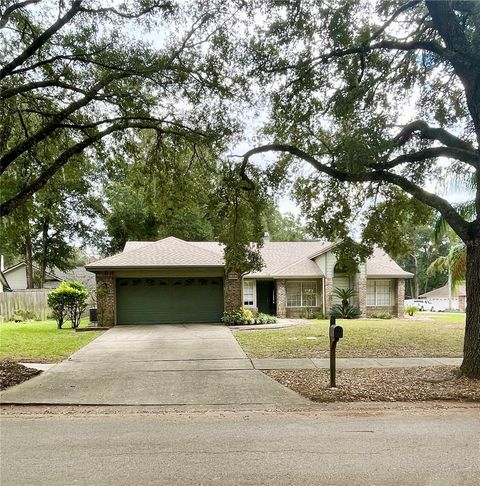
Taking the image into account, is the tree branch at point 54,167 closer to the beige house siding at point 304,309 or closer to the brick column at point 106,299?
the brick column at point 106,299

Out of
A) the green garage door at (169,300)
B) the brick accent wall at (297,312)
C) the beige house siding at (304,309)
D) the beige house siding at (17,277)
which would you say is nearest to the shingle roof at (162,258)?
the green garage door at (169,300)

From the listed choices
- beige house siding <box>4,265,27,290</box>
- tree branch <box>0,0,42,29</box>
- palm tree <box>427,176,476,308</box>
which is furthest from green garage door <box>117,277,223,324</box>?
beige house siding <box>4,265,27,290</box>

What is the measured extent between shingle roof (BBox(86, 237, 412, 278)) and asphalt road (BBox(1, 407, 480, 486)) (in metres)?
11.4

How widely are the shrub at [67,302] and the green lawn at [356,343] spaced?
7144 mm

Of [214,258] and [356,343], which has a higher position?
[214,258]

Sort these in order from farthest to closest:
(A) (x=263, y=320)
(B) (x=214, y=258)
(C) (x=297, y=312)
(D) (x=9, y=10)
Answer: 1. (C) (x=297, y=312)
2. (B) (x=214, y=258)
3. (A) (x=263, y=320)
4. (D) (x=9, y=10)

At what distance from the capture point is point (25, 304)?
936 inches

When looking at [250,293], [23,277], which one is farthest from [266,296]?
[23,277]

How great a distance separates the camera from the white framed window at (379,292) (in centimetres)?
2536

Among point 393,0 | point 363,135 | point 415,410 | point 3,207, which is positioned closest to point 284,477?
point 415,410

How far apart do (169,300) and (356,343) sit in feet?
31.2

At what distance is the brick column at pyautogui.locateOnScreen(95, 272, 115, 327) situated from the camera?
18375mm

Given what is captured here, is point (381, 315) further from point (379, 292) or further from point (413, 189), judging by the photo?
point (413, 189)

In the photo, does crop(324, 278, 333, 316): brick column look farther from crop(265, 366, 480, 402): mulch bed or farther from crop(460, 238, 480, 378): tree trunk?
crop(460, 238, 480, 378): tree trunk
